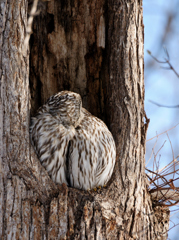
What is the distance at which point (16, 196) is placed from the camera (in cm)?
296

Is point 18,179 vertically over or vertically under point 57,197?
over

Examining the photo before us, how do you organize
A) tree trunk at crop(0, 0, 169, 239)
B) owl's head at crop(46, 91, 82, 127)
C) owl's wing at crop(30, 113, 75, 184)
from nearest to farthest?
1. tree trunk at crop(0, 0, 169, 239)
2. owl's wing at crop(30, 113, 75, 184)
3. owl's head at crop(46, 91, 82, 127)

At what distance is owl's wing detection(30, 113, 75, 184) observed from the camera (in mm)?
3277

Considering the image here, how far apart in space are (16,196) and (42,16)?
2404 millimetres

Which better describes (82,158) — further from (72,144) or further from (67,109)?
(67,109)

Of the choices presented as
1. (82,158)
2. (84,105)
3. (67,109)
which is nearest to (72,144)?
(82,158)

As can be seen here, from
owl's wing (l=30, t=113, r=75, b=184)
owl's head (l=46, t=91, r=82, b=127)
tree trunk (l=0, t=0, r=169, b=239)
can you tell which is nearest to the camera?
tree trunk (l=0, t=0, r=169, b=239)

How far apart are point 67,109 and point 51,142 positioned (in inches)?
14.0

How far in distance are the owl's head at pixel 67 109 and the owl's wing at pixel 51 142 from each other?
0.06 metres

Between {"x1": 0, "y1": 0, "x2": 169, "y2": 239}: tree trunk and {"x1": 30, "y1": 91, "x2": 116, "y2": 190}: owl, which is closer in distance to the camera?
{"x1": 0, "y1": 0, "x2": 169, "y2": 239}: tree trunk

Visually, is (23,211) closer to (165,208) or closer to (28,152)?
(28,152)

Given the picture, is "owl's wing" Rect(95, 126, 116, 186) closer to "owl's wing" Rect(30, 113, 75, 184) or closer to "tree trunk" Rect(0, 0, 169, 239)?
"tree trunk" Rect(0, 0, 169, 239)

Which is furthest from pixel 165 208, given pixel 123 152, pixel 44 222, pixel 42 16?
pixel 42 16

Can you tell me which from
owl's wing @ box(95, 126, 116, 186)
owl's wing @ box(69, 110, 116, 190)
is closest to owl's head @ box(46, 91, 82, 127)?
owl's wing @ box(69, 110, 116, 190)
